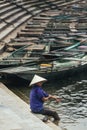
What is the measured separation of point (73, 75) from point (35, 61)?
1909 mm

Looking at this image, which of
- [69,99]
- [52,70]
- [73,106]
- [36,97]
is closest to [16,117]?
[36,97]

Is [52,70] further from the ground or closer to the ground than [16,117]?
further from the ground

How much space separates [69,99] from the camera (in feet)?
56.5

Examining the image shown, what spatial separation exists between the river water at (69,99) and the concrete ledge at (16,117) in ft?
4.49

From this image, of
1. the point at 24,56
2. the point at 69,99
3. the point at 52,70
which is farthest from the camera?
the point at 24,56

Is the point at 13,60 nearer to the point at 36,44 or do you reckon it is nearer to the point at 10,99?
the point at 36,44

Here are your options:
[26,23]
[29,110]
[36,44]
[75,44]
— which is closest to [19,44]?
[36,44]

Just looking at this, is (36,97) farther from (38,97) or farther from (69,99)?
(69,99)

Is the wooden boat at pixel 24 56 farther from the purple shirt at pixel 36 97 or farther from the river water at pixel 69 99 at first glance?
the purple shirt at pixel 36 97

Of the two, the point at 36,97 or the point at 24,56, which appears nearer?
the point at 36,97

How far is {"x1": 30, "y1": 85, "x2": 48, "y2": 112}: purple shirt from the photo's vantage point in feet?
41.9

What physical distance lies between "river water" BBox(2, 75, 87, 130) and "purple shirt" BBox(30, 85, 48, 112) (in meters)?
1.09

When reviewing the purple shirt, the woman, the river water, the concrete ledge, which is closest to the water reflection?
the river water

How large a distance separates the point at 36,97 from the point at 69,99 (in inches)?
177
